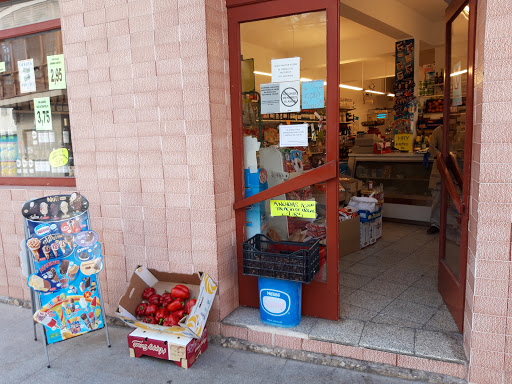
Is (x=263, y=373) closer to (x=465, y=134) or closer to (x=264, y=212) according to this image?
(x=264, y=212)

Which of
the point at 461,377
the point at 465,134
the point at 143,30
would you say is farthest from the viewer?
the point at 143,30

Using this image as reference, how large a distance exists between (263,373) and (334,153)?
165 cm

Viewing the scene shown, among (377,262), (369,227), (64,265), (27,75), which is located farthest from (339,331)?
(27,75)

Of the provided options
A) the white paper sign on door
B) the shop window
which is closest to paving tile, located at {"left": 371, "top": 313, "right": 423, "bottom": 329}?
the white paper sign on door

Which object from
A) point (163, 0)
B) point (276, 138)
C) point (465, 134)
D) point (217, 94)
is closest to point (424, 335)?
point (465, 134)

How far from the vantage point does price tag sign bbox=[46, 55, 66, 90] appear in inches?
151

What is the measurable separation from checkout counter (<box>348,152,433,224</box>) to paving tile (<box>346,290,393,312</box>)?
9.80 feet

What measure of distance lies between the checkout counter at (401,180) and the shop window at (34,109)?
4.59 m

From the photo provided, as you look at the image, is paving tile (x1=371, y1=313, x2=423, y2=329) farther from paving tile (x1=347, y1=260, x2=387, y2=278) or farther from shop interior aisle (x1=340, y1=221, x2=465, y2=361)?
paving tile (x1=347, y1=260, x2=387, y2=278)

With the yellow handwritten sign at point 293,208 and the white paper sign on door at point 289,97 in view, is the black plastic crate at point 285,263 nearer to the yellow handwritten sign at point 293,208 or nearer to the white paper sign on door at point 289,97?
the yellow handwritten sign at point 293,208

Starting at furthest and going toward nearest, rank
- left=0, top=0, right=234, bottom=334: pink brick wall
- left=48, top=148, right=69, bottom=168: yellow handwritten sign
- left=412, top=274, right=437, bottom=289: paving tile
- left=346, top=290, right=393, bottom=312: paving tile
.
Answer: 1. left=48, top=148, right=69, bottom=168: yellow handwritten sign
2. left=412, top=274, right=437, bottom=289: paving tile
3. left=346, top=290, right=393, bottom=312: paving tile
4. left=0, top=0, right=234, bottom=334: pink brick wall

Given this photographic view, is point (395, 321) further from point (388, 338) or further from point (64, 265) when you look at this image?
point (64, 265)

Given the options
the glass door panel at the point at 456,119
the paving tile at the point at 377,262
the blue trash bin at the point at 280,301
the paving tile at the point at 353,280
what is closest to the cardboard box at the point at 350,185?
the paving tile at the point at 377,262

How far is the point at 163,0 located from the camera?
310cm
